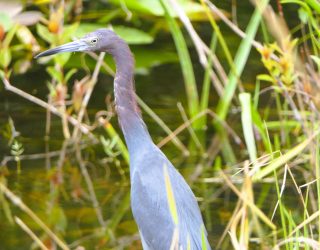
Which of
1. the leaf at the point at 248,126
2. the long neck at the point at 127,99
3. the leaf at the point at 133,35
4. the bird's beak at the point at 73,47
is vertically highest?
the bird's beak at the point at 73,47

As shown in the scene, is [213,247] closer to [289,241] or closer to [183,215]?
[183,215]

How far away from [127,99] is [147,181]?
41 cm

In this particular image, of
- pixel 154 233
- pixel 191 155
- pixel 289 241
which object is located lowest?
pixel 191 155

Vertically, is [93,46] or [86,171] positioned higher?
[93,46]

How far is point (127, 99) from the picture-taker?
157 inches

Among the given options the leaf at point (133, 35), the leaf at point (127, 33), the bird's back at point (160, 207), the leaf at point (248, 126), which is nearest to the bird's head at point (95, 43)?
the bird's back at point (160, 207)

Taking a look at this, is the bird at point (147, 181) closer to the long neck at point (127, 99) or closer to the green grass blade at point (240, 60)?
the long neck at point (127, 99)

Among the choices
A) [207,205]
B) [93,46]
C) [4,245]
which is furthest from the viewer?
[207,205]

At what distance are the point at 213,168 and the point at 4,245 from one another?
1527 mm

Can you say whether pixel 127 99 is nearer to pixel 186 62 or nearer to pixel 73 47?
pixel 73 47

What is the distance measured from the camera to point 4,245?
4.38 m

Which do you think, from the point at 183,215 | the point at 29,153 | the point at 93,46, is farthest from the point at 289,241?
the point at 29,153

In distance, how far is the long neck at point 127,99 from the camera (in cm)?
399

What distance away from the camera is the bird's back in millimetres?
3715
